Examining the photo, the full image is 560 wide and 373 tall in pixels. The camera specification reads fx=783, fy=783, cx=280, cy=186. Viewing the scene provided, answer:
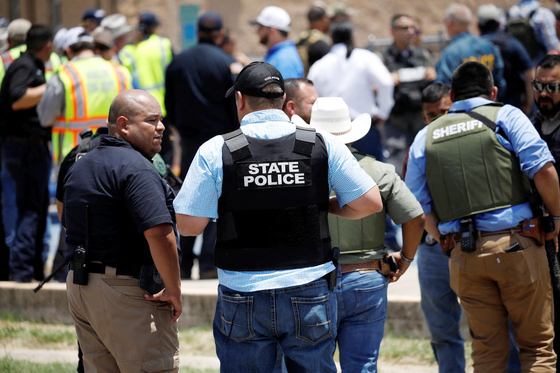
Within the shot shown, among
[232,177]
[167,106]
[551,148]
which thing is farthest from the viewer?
[167,106]

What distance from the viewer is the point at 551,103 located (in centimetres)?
498

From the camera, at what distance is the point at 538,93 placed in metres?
5.03

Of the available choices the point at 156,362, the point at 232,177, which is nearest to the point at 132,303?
the point at 156,362

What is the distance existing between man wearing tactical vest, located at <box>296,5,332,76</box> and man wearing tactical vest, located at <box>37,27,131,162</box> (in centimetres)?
242

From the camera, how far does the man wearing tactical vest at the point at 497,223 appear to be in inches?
178

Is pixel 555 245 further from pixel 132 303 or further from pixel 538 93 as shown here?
pixel 132 303

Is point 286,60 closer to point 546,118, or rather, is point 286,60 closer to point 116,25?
point 116,25

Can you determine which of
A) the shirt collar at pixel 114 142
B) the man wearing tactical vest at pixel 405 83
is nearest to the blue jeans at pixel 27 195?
the shirt collar at pixel 114 142

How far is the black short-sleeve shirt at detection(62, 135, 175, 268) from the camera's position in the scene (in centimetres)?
382

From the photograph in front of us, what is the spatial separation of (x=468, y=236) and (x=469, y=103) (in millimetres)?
809

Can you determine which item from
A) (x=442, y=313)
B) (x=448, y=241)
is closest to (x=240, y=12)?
(x=442, y=313)

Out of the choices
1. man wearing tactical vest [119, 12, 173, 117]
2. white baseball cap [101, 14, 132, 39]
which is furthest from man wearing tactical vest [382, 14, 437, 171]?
white baseball cap [101, 14, 132, 39]

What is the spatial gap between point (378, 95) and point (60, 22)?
28.4 ft

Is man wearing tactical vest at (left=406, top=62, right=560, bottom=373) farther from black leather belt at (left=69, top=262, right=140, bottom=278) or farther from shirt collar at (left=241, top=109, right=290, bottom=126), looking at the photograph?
black leather belt at (left=69, top=262, right=140, bottom=278)
